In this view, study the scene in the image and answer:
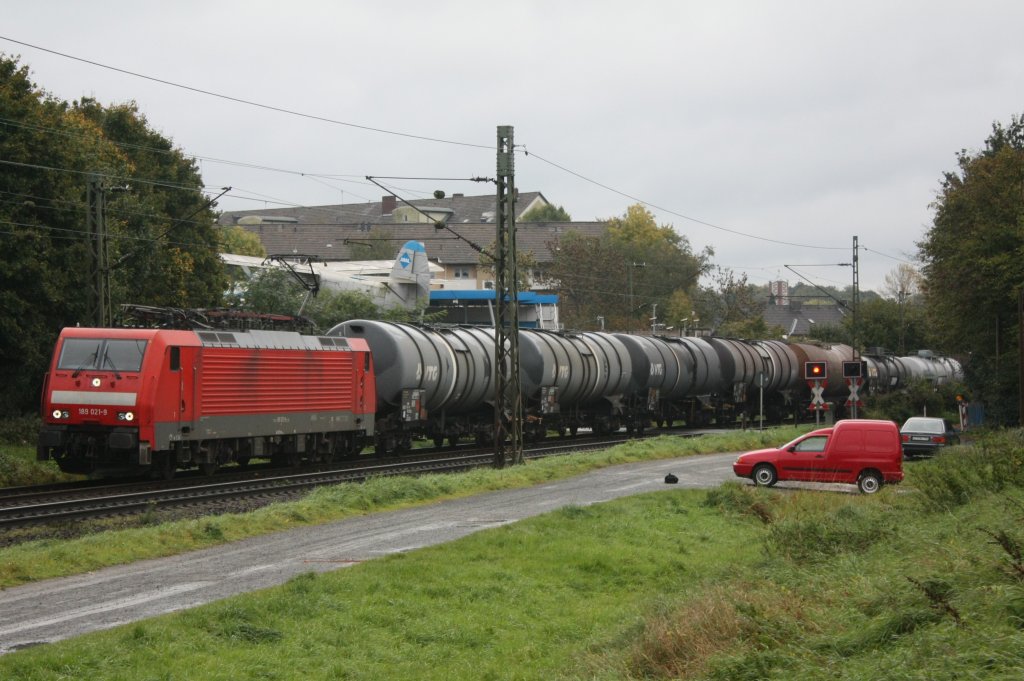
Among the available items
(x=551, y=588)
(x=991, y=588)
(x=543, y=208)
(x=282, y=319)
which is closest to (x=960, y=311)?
(x=282, y=319)

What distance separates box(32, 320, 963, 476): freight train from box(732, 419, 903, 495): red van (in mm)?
9825

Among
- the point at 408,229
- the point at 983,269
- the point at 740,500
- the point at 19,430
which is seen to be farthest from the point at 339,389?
the point at 408,229

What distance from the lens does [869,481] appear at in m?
28.1

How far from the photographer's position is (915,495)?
66.9ft

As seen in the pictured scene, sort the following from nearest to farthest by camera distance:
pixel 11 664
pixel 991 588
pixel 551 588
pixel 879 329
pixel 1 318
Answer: pixel 991 588
pixel 11 664
pixel 551 588
pixel 1 318
pixel 879 329

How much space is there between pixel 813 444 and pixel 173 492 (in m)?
15.5

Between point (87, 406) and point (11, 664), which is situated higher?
point (87, 406)

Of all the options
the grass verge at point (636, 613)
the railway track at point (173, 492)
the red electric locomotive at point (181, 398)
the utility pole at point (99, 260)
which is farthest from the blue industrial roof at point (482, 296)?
the grass verge at point (636, 613)

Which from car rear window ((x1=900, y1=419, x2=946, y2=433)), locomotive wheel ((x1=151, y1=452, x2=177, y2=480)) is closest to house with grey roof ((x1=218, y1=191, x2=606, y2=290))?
car rear window ((x1=900, y1=419, x2=946, y2=433))

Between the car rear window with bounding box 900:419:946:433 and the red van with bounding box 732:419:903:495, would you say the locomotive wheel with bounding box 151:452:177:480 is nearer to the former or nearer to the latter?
the red van with bounding box 732:419:903:495

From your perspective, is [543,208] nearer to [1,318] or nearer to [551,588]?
[1,318]

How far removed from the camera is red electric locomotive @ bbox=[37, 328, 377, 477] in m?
24.9

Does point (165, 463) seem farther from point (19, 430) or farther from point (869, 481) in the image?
point (869, 481)

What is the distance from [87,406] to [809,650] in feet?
65.6
